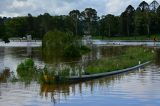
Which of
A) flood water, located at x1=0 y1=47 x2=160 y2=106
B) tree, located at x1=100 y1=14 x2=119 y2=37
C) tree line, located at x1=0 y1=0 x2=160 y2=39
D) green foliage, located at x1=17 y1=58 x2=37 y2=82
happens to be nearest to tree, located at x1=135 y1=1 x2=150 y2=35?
tree line, located at x1=0 y1=0 x2=160 y2=39

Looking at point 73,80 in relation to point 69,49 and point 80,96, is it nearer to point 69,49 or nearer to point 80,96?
point 80,96

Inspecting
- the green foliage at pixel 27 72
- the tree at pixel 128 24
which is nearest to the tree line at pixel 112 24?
the tree at pixel 128 24

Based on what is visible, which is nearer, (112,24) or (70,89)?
(70,89)

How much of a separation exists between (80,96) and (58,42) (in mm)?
46744

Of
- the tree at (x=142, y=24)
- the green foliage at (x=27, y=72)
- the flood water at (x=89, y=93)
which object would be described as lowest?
the flood water at (x=89, y=93)

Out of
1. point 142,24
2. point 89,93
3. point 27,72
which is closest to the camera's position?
point 89,93

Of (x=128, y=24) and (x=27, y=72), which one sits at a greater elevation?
(x=128, y=24)

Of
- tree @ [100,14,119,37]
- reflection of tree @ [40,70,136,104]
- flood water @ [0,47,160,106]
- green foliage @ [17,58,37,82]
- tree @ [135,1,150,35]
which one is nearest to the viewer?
flood water @ [0,47,160,106]

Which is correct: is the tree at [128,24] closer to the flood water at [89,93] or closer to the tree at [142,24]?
the tree at [142,24]

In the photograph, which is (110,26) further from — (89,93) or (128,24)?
(89,93)

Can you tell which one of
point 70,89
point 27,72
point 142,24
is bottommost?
point 70,89

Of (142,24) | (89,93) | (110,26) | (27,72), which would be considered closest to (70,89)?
(89,93)

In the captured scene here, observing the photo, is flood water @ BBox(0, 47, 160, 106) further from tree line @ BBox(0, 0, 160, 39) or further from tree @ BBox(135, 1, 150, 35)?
tree @ BBox(135, 1, 150, 35)

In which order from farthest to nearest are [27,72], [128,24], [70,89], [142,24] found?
[128,24]
[142,24]
[27,72]
[70,89]
